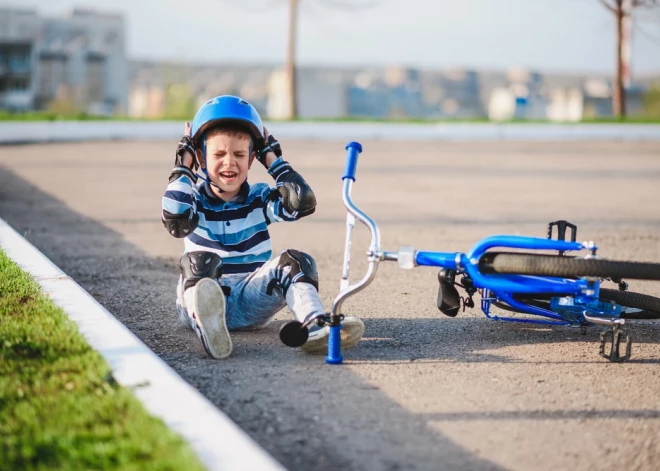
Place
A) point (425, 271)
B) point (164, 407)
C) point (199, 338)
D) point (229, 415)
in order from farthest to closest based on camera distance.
Result: point (425, 271)
point (199, 338)
point (229, 415)
point (164, 407)

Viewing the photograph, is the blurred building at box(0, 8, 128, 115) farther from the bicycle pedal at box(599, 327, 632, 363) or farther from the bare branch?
the bicycle pedal at box(599, 327, 632, 363)

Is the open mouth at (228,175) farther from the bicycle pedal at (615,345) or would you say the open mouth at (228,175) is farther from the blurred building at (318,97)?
the blurred building at (318,97)

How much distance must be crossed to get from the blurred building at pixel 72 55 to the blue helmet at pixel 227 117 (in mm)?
103343

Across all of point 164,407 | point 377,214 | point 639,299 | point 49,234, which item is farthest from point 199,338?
point 377,214

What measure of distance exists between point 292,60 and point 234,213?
92.2 ft

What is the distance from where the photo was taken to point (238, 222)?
14.9 feet

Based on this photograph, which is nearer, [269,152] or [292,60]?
[269,152]

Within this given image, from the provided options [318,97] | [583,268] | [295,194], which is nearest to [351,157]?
[295,194]

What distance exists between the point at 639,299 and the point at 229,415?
2.31 metres

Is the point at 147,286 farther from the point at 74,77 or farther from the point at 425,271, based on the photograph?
the point at 74,77

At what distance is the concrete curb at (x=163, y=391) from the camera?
2529mm

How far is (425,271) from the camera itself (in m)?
6.60

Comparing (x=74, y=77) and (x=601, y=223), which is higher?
(x=74, y=77)

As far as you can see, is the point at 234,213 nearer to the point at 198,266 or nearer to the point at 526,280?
the point at 198,266
